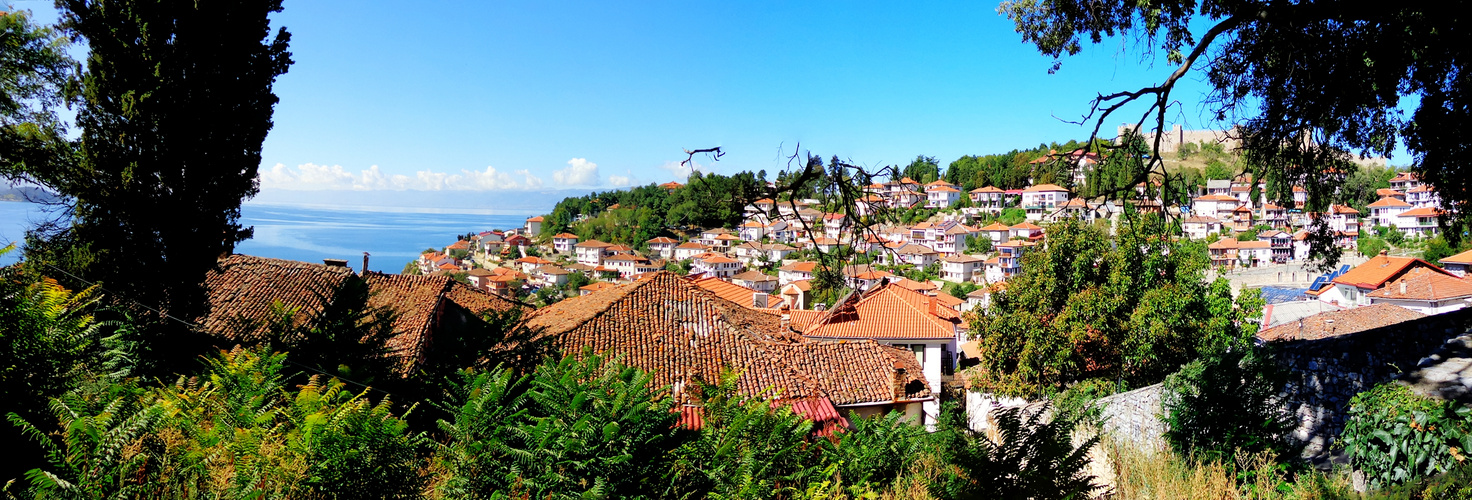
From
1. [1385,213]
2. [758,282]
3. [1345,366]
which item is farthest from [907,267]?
[1345,366]

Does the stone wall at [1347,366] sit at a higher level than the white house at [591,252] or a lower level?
higher

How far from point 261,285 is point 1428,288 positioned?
36301 millimetres

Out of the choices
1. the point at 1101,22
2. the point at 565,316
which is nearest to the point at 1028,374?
the point at 565,316

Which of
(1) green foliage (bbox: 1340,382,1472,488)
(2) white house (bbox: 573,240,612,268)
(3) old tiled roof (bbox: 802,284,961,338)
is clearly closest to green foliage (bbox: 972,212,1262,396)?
(3) old tiled roof (bbox: 802,284,961,338)

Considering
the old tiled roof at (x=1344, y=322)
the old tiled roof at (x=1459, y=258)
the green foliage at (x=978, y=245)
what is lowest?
the green foliage at (x=978, y=245)

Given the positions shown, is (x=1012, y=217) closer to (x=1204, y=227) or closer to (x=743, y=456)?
(x=1204, y=227)

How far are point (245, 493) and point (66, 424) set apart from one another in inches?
31.6

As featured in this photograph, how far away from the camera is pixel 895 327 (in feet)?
58.4

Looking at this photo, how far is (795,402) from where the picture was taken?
8047 mm

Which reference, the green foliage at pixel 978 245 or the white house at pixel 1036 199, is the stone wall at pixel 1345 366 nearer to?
the green foliage at pixel 978 245

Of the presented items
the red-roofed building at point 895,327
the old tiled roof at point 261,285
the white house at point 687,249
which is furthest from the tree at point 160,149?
the white house at point 687,249

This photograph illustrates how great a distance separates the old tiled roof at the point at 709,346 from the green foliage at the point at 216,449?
19.6 ft

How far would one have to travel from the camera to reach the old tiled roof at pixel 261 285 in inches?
444

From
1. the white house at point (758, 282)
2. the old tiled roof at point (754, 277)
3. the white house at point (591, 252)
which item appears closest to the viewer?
the white house at point (758, 282)
